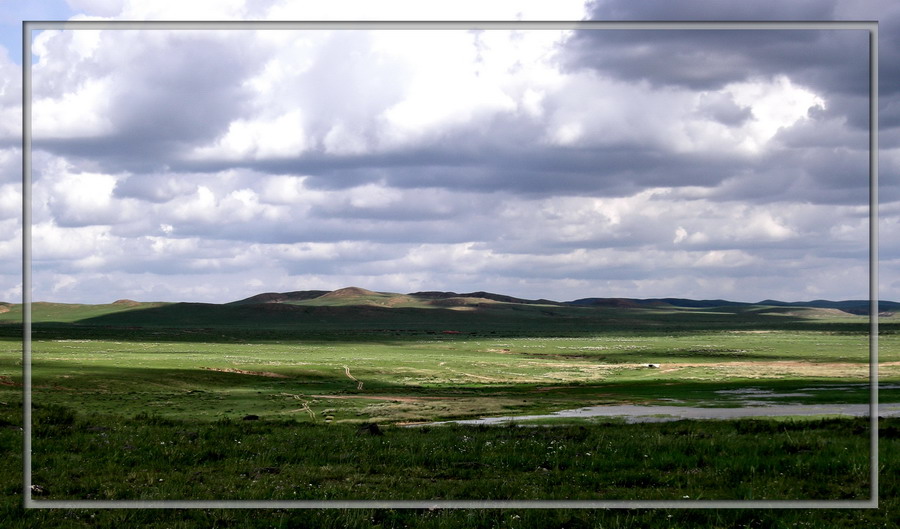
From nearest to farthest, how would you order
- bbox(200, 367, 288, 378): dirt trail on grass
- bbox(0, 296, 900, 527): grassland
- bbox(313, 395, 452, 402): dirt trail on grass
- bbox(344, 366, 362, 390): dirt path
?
1. bbox(0, 296, 900, 527): grassland
2. bbox(313, 395, 452, 402): dirt trail on grass
3. bbox(200, 367, 288, 378): dirt trail on grass
4. bbox(344, 366, 362, 390): dirt path

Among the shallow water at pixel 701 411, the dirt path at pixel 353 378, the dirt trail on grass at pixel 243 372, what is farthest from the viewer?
the dirt path at pixel 353 378

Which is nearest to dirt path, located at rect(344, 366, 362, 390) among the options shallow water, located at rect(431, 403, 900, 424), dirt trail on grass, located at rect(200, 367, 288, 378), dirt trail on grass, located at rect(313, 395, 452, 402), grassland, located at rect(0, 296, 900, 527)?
dirt trail on grass, located at rect(313, 395, 452, 402)

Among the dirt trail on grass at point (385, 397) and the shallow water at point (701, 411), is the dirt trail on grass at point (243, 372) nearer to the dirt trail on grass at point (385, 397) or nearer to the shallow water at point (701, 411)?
the dirt trail on grass at point (385, 397)

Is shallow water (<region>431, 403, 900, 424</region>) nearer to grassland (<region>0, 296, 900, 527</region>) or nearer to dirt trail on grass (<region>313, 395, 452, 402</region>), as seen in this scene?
grassland (<region>0, 296, 900, 527</region>)

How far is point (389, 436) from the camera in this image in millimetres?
18750

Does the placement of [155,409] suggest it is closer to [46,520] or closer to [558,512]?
[46,520]

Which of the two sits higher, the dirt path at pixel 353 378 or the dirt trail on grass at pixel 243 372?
the dirt trail on grass at pixel 243 372

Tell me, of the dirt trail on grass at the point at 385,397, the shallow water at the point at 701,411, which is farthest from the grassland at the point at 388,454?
the shallow water at the point at 701,411

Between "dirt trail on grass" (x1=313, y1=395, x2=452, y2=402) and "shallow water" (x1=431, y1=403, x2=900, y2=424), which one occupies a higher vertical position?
"shallow water" (x1=431, y1=403, x2=900, y2=424)

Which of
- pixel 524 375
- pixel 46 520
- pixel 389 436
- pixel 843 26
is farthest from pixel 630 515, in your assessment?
pixel 524 375

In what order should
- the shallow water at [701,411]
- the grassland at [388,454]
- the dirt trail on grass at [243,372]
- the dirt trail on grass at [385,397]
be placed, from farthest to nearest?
the dirt trail on grass at [243,372] < the dirt trail on grass at [385,397] < the shallow water at [701,411] < the grassland at [388,454]

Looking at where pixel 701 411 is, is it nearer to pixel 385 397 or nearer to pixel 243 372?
pixel 385 397

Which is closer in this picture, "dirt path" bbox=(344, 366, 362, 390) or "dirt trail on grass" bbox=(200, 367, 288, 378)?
"dirt trail on grass" bbox=(200, 367, 288, 378)

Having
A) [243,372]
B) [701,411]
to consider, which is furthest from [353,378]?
[701,411]
